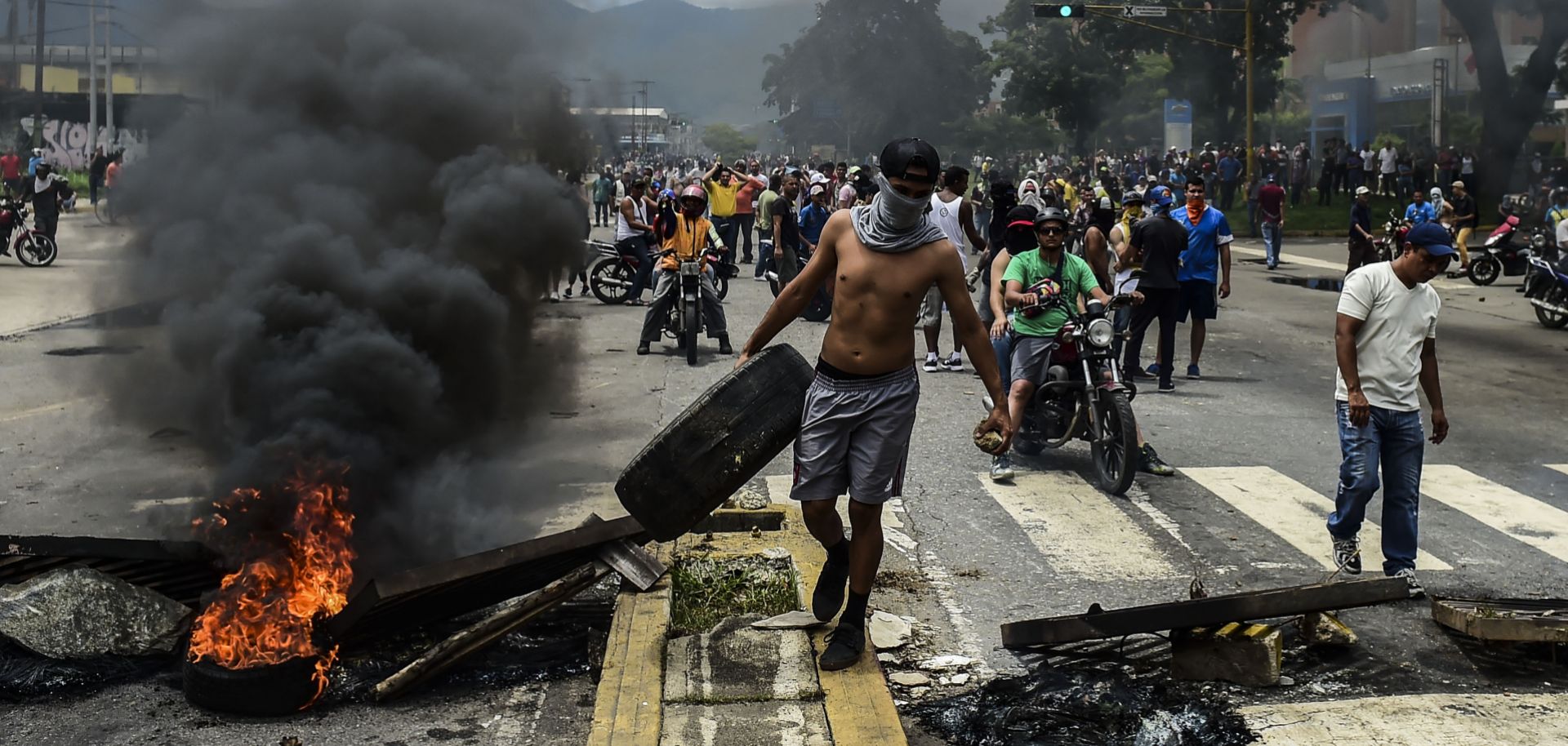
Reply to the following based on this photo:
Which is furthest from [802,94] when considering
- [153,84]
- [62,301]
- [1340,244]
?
[153,84]

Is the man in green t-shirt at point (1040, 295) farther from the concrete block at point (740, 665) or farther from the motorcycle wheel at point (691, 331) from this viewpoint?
the motorcycle wheel at point (691, 331)

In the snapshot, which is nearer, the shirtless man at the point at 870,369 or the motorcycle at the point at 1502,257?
the shirtless man at the point at 870,369

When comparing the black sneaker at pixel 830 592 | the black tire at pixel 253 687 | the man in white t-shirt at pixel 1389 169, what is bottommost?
the black tire at pixel 253 687

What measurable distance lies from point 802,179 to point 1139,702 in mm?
25304

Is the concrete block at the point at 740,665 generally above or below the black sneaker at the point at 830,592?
below

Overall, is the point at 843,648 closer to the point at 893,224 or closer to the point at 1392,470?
the point at 893,224

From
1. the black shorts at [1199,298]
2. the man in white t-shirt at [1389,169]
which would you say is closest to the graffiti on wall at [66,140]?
the man in white t-shirt at [1389,169]

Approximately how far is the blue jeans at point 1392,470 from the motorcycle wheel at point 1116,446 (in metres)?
1.84

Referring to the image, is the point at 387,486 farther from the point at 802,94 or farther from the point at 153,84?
Answer: the point at 802,94

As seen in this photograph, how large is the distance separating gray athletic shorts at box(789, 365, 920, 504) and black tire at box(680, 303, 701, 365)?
8579 mm

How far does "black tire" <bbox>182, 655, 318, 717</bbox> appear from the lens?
489cm

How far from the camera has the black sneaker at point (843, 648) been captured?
4.73m

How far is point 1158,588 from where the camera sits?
245 inches

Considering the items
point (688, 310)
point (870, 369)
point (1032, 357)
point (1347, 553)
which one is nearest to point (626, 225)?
point (688, 310)
